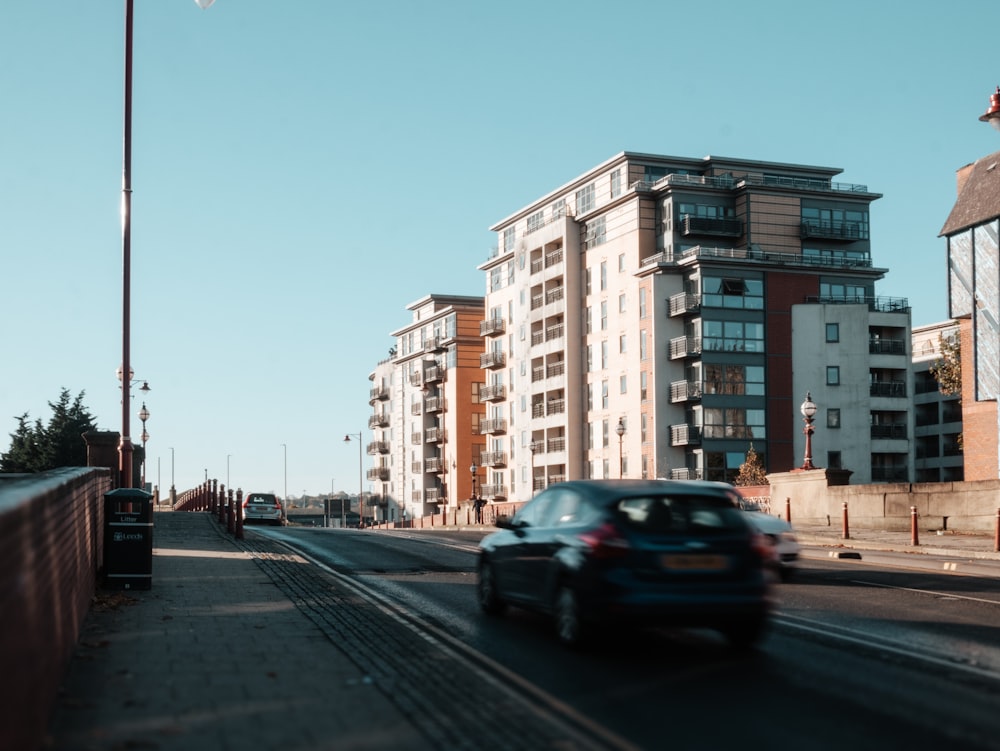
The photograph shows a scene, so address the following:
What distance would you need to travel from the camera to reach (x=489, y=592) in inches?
524

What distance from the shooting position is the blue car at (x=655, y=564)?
33.1 ft

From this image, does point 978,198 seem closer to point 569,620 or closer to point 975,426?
point 975,426

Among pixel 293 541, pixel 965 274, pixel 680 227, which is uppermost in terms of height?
pixel 680 227

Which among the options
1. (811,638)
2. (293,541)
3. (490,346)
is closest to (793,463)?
(490,346)

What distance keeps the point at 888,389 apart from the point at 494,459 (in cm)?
3119

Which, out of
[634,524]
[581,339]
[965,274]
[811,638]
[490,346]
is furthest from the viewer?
[490,346]

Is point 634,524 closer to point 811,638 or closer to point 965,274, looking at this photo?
point 811,638

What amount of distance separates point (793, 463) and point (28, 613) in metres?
71.9

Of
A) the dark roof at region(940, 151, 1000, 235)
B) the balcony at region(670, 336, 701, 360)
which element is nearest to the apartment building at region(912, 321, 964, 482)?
the balcony at region(670, 336, 701, 360)

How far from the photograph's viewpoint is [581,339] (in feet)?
275

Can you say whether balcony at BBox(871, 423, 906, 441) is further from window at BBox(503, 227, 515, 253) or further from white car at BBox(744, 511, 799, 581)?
white car at BBox(744, 511, 799, 581)

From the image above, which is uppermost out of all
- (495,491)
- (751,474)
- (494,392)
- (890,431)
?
(494,392)

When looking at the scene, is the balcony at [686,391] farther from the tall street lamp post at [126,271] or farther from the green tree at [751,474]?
the tall street lamp post at [126,271]

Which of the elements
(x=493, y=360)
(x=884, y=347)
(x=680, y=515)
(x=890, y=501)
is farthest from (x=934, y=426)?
(x=680, y=515)
